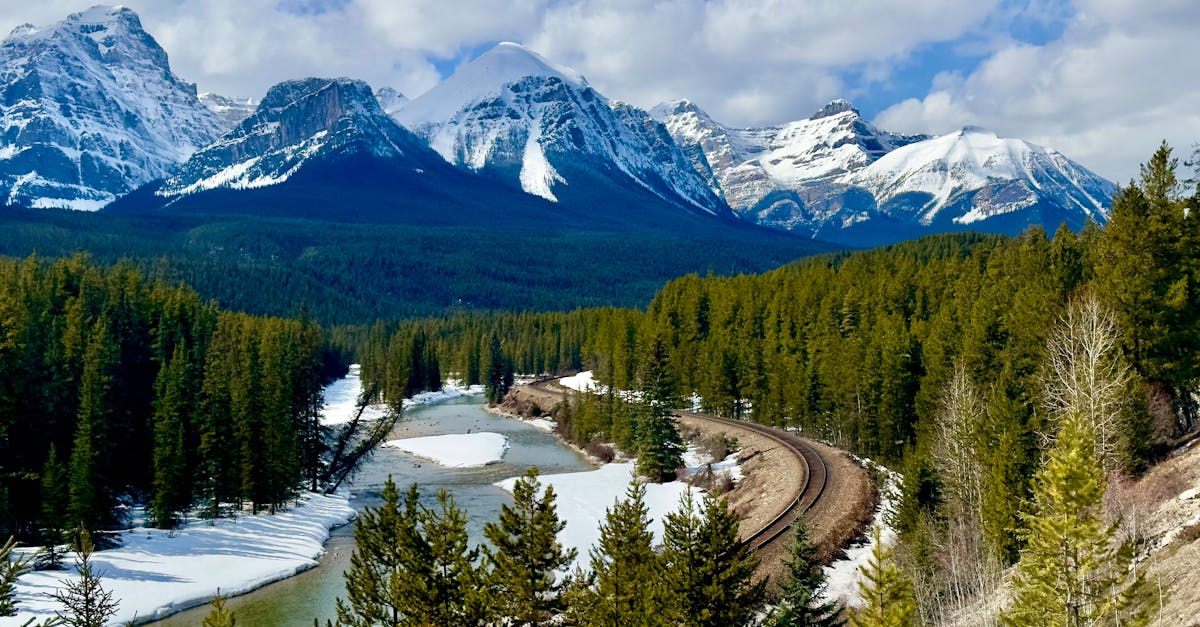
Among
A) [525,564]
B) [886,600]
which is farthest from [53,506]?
[886,600]

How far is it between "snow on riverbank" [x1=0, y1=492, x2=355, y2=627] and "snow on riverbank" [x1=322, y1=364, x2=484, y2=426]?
5437 cm

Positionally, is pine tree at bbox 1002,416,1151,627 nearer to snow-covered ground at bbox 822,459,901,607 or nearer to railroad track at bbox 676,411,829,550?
railroad track at bbox 676,411,829,550

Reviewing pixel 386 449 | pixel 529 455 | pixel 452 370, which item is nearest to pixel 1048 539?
pixel 529 455

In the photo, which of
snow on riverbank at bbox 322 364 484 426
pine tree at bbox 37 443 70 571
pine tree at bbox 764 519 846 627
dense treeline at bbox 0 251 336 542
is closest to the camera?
pine tree at bbox 764 519 846 627

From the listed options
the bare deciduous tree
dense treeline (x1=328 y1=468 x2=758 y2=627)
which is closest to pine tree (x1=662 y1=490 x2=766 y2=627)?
dense treeline (x1=328 y1=468 x2=758 y2=627)

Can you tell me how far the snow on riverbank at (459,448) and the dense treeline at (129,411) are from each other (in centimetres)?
1632

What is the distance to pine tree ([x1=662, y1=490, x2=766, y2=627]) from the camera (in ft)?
74.2

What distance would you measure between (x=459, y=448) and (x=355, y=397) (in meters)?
57.2

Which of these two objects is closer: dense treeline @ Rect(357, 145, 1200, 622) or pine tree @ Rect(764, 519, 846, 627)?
→ pine tree @ Rect(764, 519, 846, 627)

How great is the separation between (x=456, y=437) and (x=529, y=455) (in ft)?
38.8

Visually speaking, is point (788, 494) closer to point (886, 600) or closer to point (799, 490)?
point (799, 490)

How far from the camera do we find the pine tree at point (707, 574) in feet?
74.2

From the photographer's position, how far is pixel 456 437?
3703 inches

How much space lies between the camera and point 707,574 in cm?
2289
